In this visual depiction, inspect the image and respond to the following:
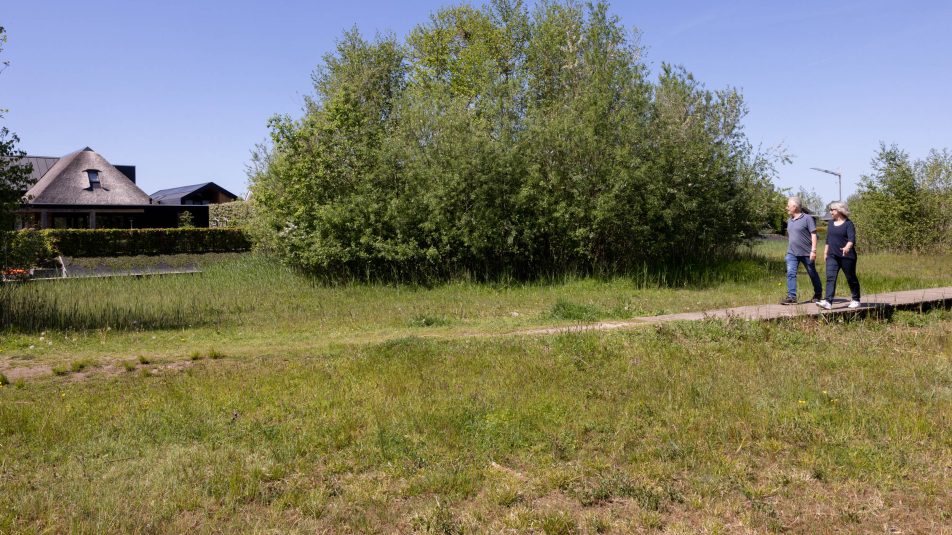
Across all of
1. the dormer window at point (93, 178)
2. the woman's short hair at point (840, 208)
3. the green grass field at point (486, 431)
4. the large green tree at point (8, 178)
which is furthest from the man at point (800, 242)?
the dormer window at point (93, 178)

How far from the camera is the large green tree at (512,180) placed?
51.5ft

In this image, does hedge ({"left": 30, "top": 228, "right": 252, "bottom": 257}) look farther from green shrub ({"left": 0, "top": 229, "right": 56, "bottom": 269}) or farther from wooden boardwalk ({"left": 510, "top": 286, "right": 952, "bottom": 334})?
wooden boardwalk ({"left": 510, "top": 286, "right": 952, "bottom": 334})

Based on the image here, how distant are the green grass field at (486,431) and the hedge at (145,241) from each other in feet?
64.6

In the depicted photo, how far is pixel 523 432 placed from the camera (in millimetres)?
4613

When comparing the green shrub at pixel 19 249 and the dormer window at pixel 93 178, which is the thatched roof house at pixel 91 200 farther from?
the green shrub at pixel 19 249

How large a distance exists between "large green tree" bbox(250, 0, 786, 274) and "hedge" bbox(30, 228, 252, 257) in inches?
378

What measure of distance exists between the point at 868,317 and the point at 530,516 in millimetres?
8154

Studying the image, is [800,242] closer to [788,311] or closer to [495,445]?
[788,311]

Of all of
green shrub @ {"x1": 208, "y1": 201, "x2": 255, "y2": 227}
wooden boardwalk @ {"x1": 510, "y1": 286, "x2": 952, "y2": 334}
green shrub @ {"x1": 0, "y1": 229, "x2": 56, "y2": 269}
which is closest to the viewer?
wooden boardwalk @ {"x1": 510, "y1": 286, "x2": 952, "y2": 334}

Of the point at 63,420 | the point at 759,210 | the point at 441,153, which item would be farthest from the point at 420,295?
the point at 759,210

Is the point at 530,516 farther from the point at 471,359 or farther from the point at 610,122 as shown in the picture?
the point at 610,122

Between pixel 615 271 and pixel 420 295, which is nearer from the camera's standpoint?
pixel 420 295

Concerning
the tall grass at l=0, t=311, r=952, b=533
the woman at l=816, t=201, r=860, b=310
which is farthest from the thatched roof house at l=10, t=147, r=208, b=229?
the woman at l=816, t=201, r=860, b=310

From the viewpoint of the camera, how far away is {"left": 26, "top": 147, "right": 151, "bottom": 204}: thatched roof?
36.2m
